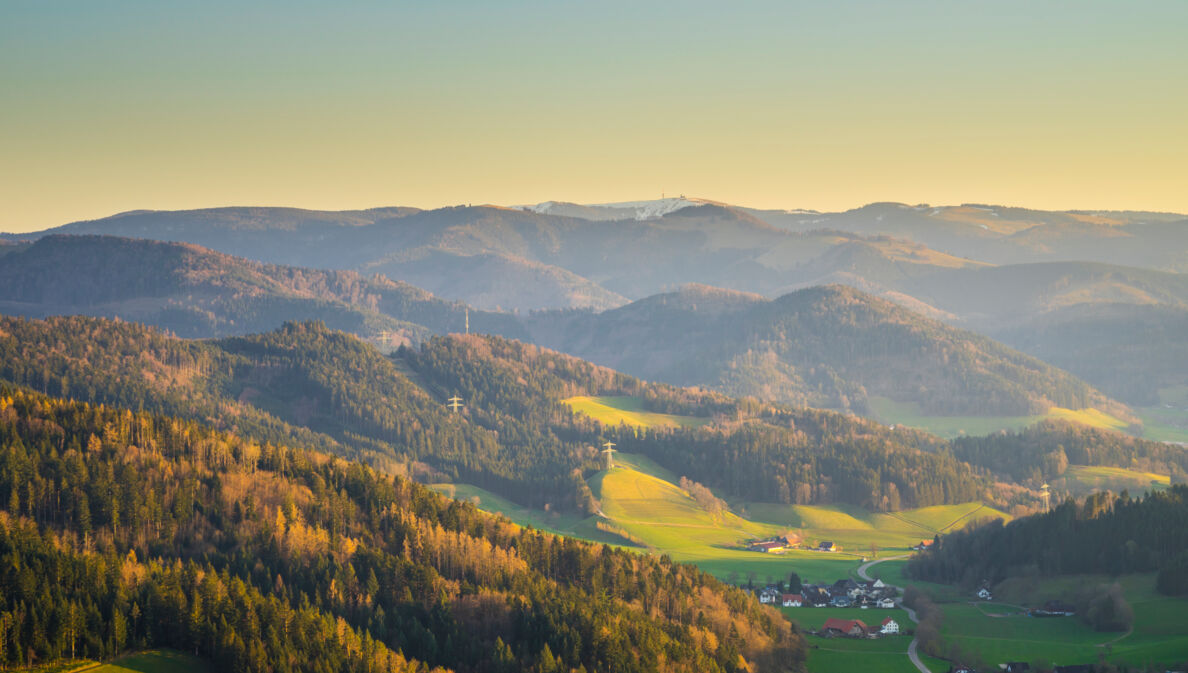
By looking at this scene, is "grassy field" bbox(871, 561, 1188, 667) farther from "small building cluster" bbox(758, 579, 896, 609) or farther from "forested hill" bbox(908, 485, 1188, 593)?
"small building cluster" bbox(758, 579, 896, 609)

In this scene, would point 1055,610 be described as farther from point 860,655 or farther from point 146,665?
point 146,665

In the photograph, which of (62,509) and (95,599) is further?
(62,509)

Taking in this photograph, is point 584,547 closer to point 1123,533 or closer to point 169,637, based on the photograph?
point 169,637

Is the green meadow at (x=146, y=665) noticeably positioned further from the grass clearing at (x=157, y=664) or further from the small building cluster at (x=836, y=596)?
the small building cluster at (x=836, y=596)

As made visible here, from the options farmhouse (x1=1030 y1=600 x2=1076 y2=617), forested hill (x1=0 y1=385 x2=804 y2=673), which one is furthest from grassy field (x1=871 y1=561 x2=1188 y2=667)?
forested hill (x1=0 y1=385 x2=804 y2=673)

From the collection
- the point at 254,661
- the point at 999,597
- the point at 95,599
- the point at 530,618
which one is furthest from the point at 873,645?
the point at 95,599
